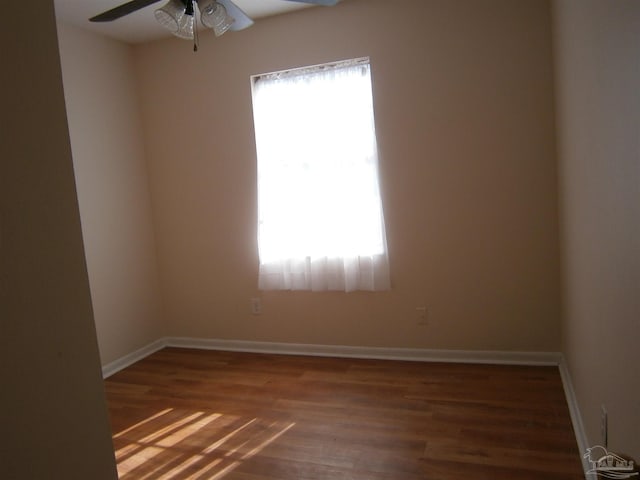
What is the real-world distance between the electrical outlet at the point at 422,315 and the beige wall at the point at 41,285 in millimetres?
A: 2661

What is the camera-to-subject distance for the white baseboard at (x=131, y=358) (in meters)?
3.54

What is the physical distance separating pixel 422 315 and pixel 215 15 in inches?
92.8

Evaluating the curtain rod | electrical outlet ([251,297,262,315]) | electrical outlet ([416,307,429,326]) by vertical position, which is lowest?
electrical outlet ([416,307,429,326])

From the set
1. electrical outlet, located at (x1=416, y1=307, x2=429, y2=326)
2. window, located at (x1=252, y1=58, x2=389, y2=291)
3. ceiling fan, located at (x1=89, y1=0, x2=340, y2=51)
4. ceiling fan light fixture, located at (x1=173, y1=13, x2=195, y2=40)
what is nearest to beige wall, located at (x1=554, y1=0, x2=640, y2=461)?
electrical outlet, located at (x1=416, y1=307, x2=429, y2=326)

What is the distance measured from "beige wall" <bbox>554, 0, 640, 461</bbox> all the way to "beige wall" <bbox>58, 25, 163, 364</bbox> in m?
3.16

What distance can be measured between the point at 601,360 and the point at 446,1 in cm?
248

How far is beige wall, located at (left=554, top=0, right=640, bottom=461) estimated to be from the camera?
112 cm

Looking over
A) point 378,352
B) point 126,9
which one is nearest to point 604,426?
point 378,352

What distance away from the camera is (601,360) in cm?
160

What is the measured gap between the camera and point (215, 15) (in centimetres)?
216

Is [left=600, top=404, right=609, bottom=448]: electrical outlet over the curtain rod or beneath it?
beneath

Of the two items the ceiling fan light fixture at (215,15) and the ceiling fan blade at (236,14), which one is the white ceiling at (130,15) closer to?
the ceiling fan blade at (236,14)

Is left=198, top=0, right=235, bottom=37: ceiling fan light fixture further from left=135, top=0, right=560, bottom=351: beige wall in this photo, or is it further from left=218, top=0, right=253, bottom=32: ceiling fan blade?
left=135, top=0, right=560, bottom=351: beige wall

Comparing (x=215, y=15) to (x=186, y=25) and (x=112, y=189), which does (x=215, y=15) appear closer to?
(x=186, y=25)
